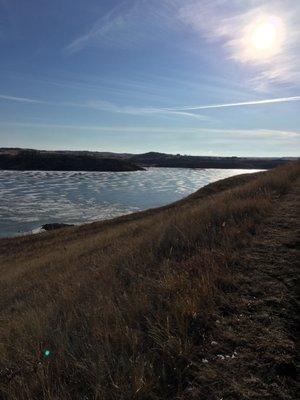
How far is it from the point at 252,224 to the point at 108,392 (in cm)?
607

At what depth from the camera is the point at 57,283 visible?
9.45m

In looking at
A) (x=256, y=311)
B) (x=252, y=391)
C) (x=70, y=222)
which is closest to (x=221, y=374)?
(x=252, y=391)

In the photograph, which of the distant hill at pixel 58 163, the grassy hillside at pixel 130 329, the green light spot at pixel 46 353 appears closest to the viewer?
the grassy hillside at pixel 130 329

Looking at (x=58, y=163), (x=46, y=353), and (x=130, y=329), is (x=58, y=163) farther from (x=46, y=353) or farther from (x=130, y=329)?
(x=130, y=329)

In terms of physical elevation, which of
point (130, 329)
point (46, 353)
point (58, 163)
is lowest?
point (58, 163)

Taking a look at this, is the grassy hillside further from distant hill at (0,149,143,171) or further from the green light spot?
distant hill at (0,149,143,171)

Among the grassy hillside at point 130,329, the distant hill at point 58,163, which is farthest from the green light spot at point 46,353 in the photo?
the distant hill at point 58,163

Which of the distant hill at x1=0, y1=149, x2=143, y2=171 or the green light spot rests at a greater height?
the green light spot

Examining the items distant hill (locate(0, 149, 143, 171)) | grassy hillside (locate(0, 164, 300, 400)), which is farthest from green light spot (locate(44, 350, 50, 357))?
distant hill (locate(0, 149, 143, 171))

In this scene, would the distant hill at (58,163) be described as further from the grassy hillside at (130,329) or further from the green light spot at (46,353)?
the green light spot at (46,353)

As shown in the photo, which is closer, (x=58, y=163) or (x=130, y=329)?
(x=130, y=329)

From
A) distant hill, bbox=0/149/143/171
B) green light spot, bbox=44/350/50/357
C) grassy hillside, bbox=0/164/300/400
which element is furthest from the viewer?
distant hill, bbox=0/149/143/171

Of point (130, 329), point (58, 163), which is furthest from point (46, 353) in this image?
point (58, 163)

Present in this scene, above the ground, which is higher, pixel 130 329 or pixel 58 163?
pixel 130 329
